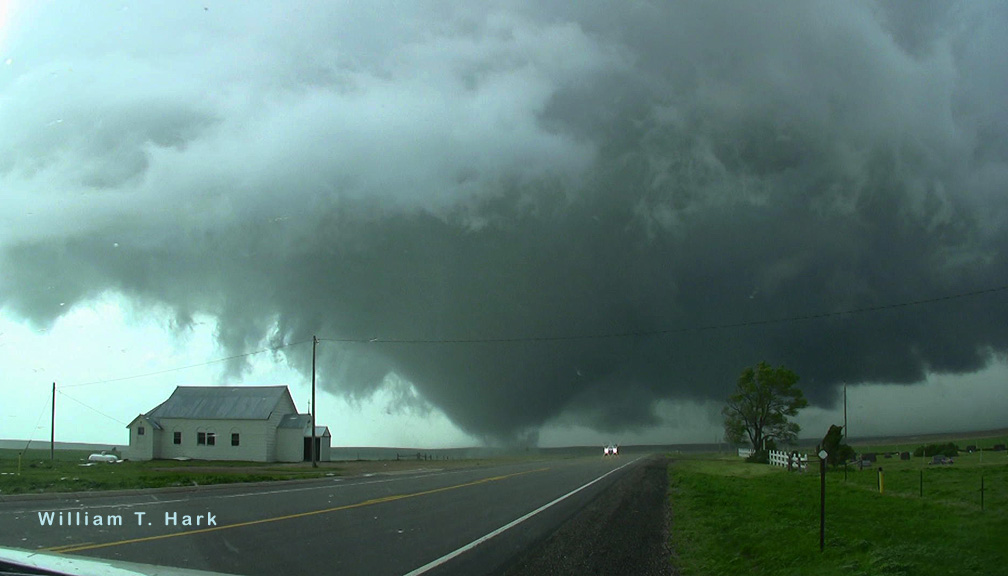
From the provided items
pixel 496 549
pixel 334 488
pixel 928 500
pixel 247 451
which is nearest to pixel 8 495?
pixel 334 488

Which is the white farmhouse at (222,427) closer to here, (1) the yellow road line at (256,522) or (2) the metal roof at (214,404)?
(2) the metal roof at (214,404)

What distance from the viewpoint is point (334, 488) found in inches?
1027

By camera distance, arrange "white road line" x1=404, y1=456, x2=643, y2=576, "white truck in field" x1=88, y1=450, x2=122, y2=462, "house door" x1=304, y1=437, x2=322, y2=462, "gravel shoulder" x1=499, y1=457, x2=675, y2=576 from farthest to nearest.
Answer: "house door" x1=304, y1=437, x2=322, y2=462 → "white truck in field" x1=88, y1=450, x2=122, y2=462 → "gravel shoulder" x1=499, y1=457, x2=675, y2=576 → "white road line" x1=404, y1=456, x2=643, y2=576

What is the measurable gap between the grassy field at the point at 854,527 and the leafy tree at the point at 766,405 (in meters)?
1.67

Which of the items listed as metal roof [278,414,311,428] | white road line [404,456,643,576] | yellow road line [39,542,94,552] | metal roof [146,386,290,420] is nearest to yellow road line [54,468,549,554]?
yellow road line [39,542,94,552]

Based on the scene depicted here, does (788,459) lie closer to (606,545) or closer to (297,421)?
(606,545)

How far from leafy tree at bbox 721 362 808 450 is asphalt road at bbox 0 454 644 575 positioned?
16.9ft

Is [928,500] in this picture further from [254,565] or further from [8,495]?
[8,495]

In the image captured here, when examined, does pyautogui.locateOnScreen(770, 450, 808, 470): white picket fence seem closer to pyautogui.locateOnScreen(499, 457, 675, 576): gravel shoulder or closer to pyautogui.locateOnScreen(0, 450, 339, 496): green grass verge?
pyautogui.locateOnScreen(499, 457, 675, 576): gravel shoulder

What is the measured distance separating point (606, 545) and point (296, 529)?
575 centimetres

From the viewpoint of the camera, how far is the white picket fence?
18922 millimetres

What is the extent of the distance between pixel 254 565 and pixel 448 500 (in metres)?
12.3

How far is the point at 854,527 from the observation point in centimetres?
1288

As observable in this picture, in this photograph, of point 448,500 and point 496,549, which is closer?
point 496,549
